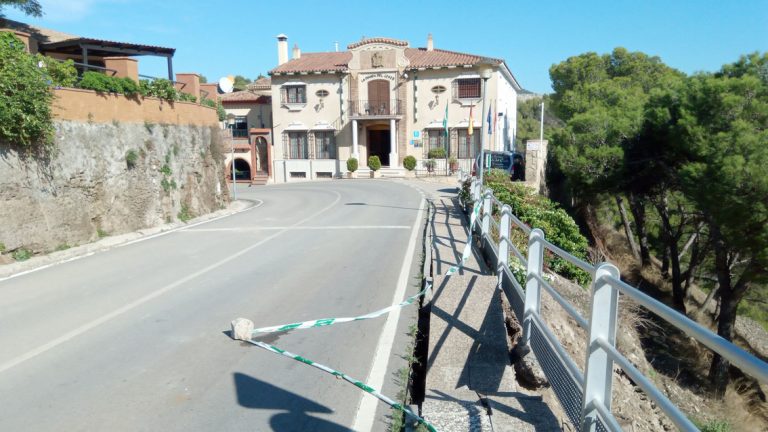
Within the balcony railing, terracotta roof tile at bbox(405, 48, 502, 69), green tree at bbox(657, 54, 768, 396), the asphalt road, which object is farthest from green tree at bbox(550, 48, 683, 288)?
the balcony railing

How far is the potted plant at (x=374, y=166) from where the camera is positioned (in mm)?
41375

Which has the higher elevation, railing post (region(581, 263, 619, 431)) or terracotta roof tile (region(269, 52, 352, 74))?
terracotta roof tile (region(269, 52, 352, 74))

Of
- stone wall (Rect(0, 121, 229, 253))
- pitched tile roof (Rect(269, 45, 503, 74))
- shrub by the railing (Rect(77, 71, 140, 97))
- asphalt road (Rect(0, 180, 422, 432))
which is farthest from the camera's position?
pitched tile roof (Rect(269, 45, 503, 74))

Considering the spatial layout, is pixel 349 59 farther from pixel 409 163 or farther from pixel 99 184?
pixel 99 184

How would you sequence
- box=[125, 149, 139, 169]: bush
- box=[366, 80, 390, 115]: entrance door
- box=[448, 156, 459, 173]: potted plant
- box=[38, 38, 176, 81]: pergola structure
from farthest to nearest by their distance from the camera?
box=[366, 80, 390, 115]: entrance door, box=[448, 156, 459, 173]: potted plant, box=[38, 38, 176, 81]: pergola structure, box=[125, 149, 139, 169]: bush

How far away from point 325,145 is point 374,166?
5.64 metres

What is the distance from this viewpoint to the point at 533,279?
5242mm

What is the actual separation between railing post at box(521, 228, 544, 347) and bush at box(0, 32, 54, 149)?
10.5m

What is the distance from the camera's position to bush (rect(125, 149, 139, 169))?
15.2m

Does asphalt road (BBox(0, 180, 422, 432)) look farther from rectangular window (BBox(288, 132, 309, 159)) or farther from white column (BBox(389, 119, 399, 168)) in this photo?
rectangular window (BBox(288, 132, 309, 159))

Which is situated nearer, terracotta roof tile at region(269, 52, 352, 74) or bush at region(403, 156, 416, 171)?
bush at region(403, 156, 416, 171)

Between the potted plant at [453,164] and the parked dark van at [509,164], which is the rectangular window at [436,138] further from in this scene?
the parked dark van at [509,164]

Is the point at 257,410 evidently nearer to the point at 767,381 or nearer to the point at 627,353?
the point at 767,381

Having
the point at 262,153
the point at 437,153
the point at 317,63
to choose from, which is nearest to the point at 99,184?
the point at 437,153
